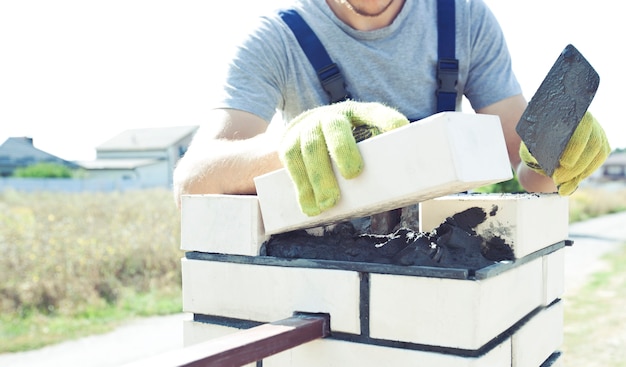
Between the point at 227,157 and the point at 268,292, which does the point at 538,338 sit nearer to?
the point at 268,292

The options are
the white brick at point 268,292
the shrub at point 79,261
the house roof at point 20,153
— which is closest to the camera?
the white brick at point 268,292

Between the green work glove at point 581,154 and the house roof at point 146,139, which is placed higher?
the house roof at point 146,139

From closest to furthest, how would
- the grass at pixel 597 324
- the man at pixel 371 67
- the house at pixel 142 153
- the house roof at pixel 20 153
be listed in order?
the man at pixel 371 67
the grass at pixel 597 324
the house roof at pixel 20 153
the house at pixel 142 153

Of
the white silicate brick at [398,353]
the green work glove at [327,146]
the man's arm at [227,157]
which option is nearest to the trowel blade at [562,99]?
the green work glove at [327,146]

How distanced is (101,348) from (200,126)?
4.01m

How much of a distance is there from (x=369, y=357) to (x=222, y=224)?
51 cm

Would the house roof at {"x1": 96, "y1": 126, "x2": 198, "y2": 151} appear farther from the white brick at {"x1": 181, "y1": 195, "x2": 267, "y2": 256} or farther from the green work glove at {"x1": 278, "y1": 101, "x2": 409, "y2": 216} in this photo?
the green work glove at {"x1": 278, "y1": 101, "x2": 409, "y2": 216}

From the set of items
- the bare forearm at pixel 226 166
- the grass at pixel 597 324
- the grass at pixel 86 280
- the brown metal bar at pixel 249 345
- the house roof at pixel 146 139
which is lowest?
the grass at pixel 597 324

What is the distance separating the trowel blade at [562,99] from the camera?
4.23 feet

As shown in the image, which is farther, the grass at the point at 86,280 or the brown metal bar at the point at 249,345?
the grass at the point at 86,280

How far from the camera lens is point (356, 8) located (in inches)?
81.8

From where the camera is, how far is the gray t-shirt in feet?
6.61

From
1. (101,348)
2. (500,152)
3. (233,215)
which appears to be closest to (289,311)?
(233,215)

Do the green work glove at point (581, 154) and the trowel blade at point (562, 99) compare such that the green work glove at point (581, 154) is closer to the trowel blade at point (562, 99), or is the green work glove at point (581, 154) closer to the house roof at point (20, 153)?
the trowel blade at point (562, 99)
